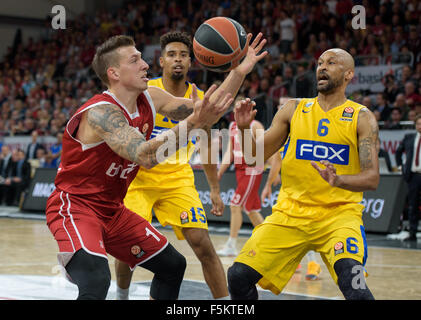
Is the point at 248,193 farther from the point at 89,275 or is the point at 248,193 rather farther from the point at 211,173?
the point at 89,275

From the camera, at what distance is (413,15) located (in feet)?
49.3

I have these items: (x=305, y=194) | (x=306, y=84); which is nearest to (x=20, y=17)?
(x=306, y=84)

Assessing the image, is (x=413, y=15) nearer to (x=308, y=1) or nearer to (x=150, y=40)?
(x=308, y=1)

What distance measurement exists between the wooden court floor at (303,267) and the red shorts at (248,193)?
0.77 metres

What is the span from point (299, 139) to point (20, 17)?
2453cm

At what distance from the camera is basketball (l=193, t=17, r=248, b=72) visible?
4680mm

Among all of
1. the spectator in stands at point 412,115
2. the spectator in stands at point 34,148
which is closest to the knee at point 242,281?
the spectator in stands at point 412,115

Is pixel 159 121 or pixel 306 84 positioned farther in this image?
pixel 306 84

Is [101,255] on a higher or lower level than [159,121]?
lower

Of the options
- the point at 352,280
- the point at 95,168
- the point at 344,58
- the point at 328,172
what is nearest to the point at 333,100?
the point at 344,58

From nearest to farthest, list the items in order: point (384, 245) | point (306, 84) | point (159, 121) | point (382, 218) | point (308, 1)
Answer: point (159, 121) < point (384, 245) < point (382, 218) < point (306, 84) < point (308, 1)

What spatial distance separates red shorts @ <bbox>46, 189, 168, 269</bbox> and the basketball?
1244 millimetres

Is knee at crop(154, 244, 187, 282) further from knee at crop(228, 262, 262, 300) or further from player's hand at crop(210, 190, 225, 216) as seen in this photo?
player's hand at crop(210, 190, 225, 216)
